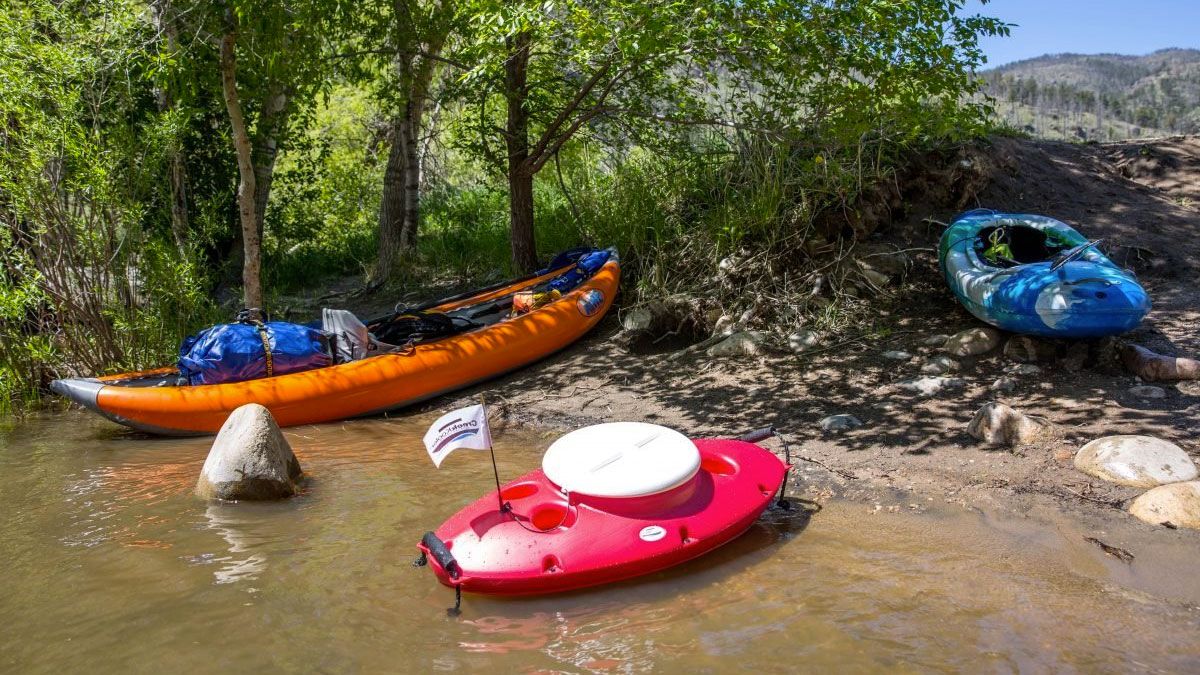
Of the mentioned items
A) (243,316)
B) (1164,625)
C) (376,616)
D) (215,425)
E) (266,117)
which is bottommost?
(1164,625)

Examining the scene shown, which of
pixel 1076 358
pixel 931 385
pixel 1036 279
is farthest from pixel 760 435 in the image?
pixel 1076 358

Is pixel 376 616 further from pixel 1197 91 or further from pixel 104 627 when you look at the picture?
pixel 1197 91

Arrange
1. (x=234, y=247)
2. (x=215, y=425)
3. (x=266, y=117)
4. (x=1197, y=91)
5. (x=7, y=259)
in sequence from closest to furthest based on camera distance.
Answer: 1. (x=215, y=425)
2. (x=7, y=259)
3. (x=266, y=117)
4. (x=234, y=247)
5. (x=1197, y=91)

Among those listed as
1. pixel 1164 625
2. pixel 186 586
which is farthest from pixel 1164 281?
pixel 186 586

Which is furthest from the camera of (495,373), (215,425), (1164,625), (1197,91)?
(1197,91)

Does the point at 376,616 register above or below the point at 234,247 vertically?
below

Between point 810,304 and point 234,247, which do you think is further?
point 234,247

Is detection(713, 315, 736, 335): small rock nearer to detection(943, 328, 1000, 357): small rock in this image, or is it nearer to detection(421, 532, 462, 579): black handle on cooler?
detection(943, 328, 1000, 357): small rock

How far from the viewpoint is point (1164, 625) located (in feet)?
10.5

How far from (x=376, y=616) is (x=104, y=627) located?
1.09m

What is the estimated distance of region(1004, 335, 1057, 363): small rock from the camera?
219 inches

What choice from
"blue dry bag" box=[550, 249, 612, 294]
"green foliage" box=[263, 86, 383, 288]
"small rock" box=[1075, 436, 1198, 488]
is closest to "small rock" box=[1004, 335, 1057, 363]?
"small rock" box=[1075, 436, 1198, 488]

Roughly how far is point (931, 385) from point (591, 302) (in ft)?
10.3

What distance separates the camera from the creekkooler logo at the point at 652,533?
3.68 meters
